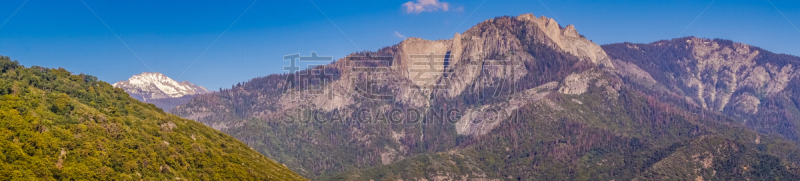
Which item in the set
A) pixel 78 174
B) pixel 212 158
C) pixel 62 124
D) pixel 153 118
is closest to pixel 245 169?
pixel 212 158

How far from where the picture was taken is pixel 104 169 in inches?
4478

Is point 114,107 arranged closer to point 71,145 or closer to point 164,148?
point 164,148

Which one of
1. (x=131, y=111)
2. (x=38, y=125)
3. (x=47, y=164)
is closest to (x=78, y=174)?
(x=47, y=164)

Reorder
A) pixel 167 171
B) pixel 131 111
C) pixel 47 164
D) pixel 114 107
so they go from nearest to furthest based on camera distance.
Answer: pixel 47 164 < pixel 167 171 < pixel 114 107 < pixel 131 111

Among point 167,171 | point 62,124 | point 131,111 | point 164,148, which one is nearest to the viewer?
point 62,124

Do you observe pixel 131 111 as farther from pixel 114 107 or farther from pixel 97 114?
pixel 97 114

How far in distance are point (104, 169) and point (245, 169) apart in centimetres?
5081

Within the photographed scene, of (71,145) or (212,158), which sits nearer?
(71,145)

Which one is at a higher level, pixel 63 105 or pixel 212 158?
pixel 63 105

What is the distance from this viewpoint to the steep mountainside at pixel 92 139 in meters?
106

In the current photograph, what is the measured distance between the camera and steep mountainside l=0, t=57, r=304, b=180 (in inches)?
4188

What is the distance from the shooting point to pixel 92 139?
12338 centimetres

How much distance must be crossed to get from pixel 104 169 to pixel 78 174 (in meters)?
6.37

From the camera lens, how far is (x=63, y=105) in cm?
13350
